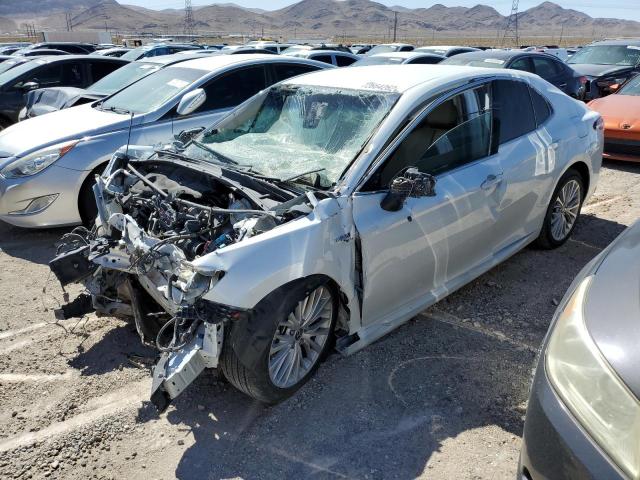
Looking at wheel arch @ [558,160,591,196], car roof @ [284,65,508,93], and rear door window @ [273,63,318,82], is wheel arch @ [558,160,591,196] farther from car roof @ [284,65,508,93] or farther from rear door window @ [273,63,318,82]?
rear door window @ [273,63,318,82]

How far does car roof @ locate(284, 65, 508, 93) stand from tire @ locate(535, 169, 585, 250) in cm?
123

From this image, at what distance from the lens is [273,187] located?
3145mm

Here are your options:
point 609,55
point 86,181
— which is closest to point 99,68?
point 86,181

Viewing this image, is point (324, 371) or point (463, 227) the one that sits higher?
point (463, 227)

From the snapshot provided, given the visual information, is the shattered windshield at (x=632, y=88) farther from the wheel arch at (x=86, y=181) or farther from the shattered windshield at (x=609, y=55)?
the wheel arch at (x=86, y=181)

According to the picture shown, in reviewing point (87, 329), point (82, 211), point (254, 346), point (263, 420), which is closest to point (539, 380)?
point (254, 346)

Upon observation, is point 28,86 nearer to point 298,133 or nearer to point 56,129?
point 56,129

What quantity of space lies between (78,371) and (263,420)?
1.28 m

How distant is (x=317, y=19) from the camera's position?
16200 centimetres

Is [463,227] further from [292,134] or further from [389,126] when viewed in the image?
[292,134]

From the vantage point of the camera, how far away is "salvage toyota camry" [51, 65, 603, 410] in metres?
2.71

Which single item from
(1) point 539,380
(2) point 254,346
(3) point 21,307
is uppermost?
(1) point 539,380

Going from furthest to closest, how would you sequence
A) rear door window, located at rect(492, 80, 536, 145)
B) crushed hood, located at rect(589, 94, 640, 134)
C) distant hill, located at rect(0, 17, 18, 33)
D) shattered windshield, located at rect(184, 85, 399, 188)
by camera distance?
1. distant hill, located at rect(0, 17, 18, 33)
2. crushed hood, located at rect(589, 94, 640, 134)
3. rear door window, located at rect(492, 80, 536, 145)
4. shattered windshield, located at rect(184, 85, 399, 188)


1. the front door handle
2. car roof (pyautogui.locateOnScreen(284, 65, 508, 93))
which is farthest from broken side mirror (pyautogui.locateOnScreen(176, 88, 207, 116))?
the front door handle
